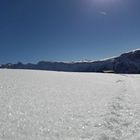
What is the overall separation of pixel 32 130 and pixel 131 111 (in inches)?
116

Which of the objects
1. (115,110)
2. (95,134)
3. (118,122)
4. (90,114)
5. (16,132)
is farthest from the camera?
(115,110)

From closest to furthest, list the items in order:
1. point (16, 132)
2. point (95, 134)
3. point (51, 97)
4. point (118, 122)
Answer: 1. point (16, 132)
2. point (95, 134)
3. point (118, 122)
4. point (51, 97)

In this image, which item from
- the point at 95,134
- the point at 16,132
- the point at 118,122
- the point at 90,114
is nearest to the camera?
the point at 16,132

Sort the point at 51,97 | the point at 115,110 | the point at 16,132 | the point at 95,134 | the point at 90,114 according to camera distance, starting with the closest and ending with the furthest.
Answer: the point at 16,132
the point at 95,134
the point at 90,114
the point at 115,110
the point at 51,97

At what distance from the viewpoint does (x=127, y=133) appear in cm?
438

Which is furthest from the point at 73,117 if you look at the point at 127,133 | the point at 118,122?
the point at 127,133

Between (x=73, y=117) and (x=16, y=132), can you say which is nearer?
(x=16, y=132)

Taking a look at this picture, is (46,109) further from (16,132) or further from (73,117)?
(16,132)

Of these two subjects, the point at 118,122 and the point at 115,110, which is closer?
the point at 118,122

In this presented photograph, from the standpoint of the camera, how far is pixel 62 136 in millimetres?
4004

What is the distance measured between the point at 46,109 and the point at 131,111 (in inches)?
82.7

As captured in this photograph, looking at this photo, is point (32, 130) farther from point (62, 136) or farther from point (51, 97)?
point (51, 97)

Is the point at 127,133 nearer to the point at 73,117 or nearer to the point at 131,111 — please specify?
the point at 73,117

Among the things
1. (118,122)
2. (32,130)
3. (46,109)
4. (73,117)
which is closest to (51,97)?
(46,109)
